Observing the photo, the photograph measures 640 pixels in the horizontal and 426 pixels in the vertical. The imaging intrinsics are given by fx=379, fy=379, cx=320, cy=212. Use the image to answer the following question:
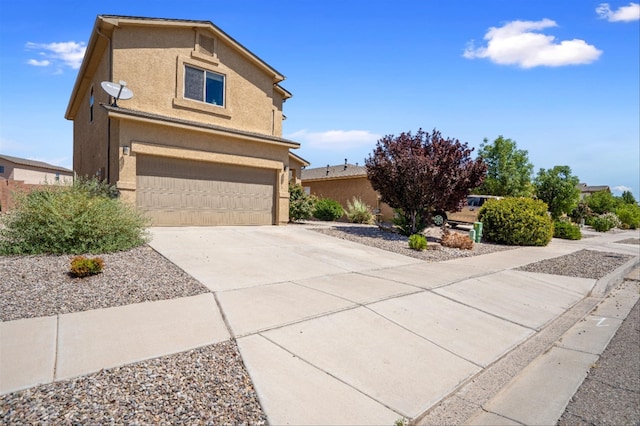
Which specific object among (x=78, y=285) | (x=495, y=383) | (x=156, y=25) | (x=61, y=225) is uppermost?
(x=156, y=25)

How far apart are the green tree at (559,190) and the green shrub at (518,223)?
1407 centimetres

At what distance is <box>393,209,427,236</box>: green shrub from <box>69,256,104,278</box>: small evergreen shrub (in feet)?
36.1

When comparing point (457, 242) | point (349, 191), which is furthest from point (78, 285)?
point (349, 191)

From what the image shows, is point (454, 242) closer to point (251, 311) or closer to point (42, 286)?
point (251, 311)

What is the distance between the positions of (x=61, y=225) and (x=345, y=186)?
2023 cm

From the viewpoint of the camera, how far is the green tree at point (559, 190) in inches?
1096

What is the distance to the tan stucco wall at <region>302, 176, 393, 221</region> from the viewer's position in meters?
24.5

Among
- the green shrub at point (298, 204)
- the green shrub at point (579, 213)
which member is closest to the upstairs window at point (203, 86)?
the green shrub at point (298, 204)

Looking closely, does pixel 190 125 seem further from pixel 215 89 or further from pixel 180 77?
pixel 215 89

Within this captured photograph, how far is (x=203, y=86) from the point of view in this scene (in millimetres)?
14586

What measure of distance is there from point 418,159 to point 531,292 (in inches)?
248

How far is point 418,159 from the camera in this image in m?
13.0

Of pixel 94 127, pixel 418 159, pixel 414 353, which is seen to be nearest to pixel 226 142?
→ pixel 94 127

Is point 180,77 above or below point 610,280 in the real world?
above
